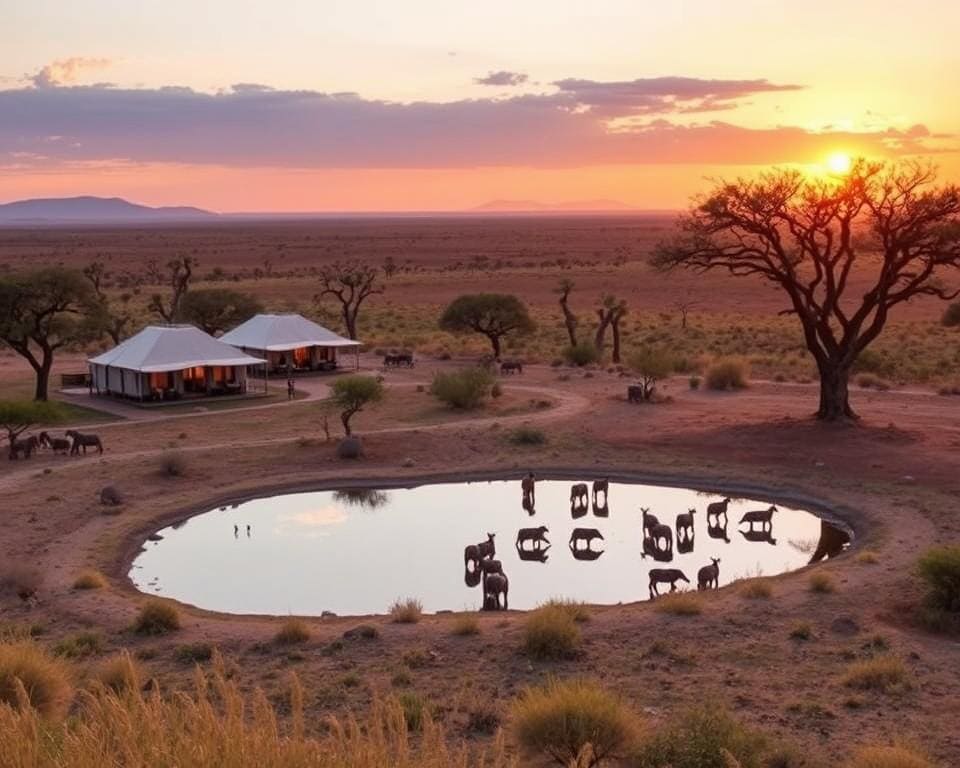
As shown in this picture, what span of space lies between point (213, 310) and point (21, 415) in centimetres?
2791

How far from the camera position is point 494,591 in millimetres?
20375

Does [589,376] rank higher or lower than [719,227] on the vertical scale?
lower

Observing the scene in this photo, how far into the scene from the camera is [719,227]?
3525 centimetres

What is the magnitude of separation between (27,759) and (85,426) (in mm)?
35371

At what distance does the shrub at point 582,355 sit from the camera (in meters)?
52.1

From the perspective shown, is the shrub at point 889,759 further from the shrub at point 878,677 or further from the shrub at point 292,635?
the shrub at point 292,635

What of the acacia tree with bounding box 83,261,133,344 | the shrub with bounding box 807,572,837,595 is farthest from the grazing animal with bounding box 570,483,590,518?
the acacia tree with bounding box 83,261,133,344

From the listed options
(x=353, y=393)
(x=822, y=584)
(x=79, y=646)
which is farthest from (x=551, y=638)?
(x=353, y=393)

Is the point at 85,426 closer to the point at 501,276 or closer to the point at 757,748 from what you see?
the point at 757,748

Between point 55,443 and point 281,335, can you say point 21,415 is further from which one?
point 281,335

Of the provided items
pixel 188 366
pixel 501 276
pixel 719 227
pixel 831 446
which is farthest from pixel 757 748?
pixel 501 276

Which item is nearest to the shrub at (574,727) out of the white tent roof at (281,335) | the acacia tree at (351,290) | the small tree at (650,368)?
the small tree at (650,368)

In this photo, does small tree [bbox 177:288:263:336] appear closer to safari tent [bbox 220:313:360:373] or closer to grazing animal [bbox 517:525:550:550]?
safari tent [bbox 220:313:360:373]

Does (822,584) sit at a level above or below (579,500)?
above
